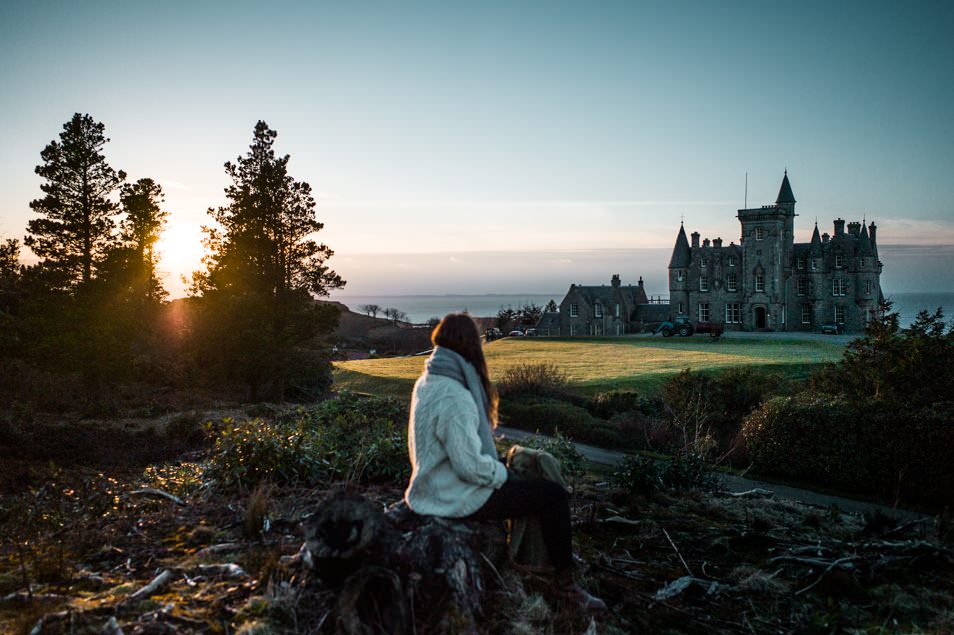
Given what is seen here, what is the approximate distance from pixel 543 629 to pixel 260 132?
2456 centimetres

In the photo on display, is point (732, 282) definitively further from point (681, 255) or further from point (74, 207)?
point (74, 207)

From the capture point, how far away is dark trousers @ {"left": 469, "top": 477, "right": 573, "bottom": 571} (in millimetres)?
4879

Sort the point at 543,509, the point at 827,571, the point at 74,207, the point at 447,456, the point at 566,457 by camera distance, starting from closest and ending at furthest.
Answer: the point at 447,456 < the point at 543,509 < the point at 827,571 < the point at 566,457 < the point at 74,207

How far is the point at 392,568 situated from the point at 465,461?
975mm

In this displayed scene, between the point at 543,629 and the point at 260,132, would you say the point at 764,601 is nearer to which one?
the point at 543,629

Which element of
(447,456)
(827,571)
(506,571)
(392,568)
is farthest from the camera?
(827,571)

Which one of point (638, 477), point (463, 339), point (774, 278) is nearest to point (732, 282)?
point (774, 278)

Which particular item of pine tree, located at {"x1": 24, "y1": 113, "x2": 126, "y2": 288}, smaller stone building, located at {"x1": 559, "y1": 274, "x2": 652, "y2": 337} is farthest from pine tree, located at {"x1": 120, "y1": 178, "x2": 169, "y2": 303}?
smaller stone building, located at {"x1": 559, "y1": 274, "x2": 652, "y2": 337}

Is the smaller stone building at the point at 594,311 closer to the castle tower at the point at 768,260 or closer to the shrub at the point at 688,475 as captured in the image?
the castle tower at the point at 768,260

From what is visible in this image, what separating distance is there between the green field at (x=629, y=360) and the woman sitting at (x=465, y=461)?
2352 centimetres

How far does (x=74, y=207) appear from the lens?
835 inches

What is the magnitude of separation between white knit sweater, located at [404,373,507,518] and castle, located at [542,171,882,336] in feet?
217

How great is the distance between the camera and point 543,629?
464cm

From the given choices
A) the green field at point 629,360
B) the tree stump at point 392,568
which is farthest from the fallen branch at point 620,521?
the green field at point 629,360
